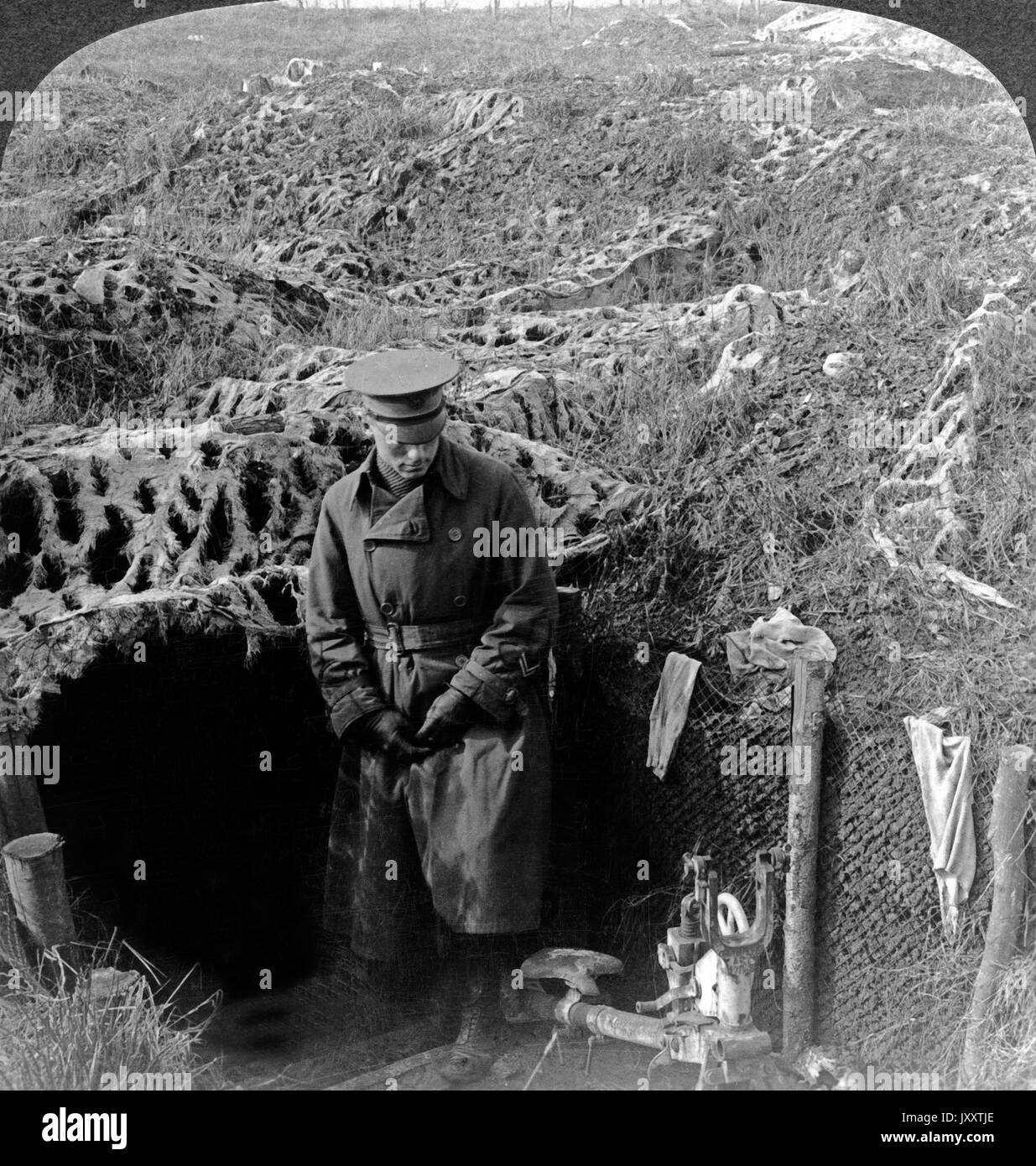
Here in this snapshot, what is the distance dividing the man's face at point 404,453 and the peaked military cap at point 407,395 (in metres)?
0.02

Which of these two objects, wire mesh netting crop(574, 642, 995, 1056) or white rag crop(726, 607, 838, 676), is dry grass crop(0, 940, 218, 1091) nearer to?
wire mesh netting crop(574, 642, 995, 1056)

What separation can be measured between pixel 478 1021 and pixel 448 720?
3.84 ft

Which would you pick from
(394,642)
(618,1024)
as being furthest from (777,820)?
(394,642)

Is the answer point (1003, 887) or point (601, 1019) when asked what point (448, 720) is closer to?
point (601, 1019)

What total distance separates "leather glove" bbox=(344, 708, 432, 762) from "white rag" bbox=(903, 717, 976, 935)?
1.86 meters

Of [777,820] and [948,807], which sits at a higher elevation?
[948,807]

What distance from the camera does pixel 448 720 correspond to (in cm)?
586

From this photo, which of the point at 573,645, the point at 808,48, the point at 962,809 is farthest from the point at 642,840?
the point at 808,48

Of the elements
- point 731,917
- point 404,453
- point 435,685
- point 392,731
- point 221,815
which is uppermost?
point 404,453

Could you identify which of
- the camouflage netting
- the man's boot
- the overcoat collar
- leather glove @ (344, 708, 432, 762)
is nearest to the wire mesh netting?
the camouflage netting

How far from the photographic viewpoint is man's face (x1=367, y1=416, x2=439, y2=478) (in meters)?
5.90

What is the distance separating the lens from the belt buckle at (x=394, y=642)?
5867 millimetres

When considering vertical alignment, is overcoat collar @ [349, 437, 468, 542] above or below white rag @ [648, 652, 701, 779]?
above

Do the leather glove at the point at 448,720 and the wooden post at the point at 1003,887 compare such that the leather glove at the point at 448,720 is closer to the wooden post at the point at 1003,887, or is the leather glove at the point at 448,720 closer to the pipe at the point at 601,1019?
the pipe at the point at 601,1019
